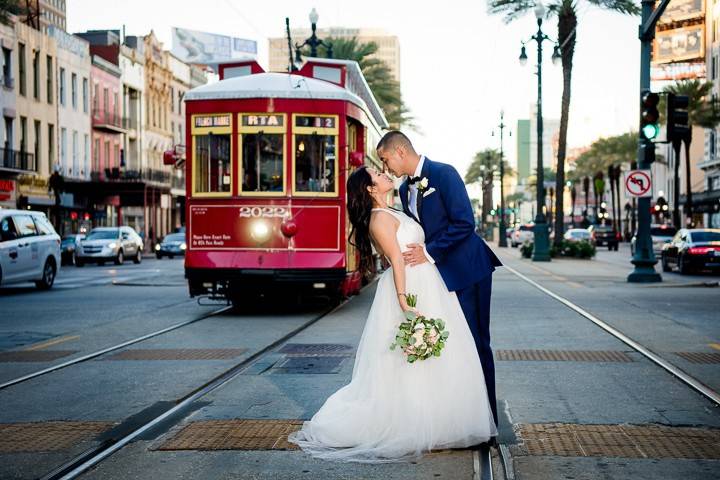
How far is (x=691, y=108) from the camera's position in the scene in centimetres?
6600

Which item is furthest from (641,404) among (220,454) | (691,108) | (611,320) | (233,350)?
(691,108)

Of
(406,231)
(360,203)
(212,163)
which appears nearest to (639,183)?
(212,163)

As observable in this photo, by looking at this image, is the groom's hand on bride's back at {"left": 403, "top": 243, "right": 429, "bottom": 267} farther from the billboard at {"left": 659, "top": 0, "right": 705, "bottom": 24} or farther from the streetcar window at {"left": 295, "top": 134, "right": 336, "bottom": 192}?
the billboard at {"left": 659, "top": 0, "right": 705, "bottom": 24}

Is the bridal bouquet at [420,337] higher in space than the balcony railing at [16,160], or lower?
lower

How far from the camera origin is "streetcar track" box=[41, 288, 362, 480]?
19.7ft

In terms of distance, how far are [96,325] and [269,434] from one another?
8.86 meters

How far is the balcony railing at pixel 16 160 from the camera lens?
47656 millimetres

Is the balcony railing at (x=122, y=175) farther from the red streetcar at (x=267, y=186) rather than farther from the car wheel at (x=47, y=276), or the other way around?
the red streetcar at (x=267, y=186)

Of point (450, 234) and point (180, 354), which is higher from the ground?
point (450, 234)

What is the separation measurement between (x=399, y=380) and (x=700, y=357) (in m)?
5.60

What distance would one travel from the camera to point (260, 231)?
1562cm

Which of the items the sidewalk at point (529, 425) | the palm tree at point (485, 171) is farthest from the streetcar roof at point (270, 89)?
the palm tree at point (485, 171)

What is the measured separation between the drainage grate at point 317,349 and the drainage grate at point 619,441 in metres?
4.30

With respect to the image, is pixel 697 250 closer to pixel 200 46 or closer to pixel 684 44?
pixel 684 44
